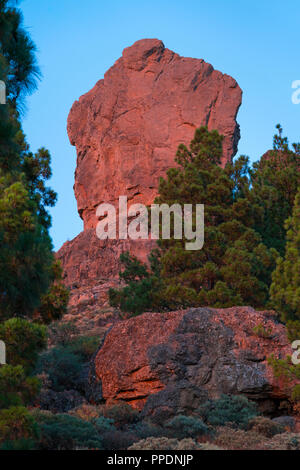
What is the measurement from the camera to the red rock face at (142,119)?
5028cm

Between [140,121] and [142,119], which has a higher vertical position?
[142,119]

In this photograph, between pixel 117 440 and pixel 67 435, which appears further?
pixel 117 440

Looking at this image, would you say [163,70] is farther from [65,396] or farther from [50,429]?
[50,429]

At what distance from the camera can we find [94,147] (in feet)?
179

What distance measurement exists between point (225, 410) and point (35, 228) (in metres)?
5.92

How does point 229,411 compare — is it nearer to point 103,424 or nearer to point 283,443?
point 283,443

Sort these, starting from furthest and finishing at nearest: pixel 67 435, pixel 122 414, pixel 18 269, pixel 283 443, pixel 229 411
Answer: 1. pixel 122 414
2. pixel 229 411
3. pixel 283 443
4. pixel 67 435
5. pixel 18 269

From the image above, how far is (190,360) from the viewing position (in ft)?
43.2

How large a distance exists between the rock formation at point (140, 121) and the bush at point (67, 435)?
35961 mm

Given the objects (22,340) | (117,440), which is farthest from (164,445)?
(22,340)

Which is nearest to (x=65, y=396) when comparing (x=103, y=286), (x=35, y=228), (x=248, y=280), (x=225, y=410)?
(x=225, y=410)

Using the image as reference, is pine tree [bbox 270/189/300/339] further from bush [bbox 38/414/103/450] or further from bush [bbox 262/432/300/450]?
bush [bbox 38/414/103/450]

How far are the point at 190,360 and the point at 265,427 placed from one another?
268cm

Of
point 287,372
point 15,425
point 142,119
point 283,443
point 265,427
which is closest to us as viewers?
point 15,425
